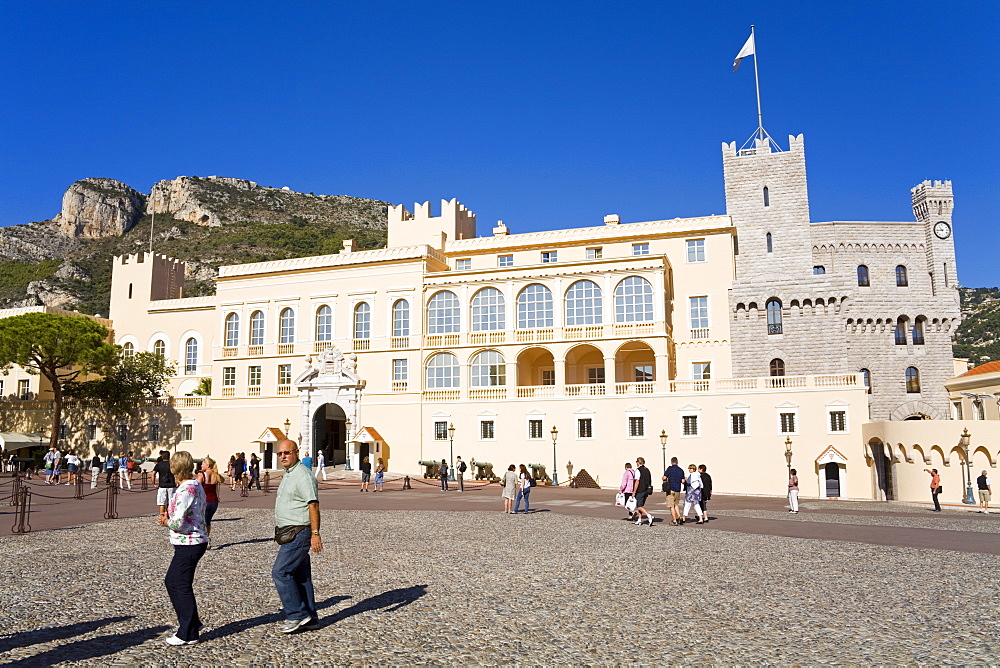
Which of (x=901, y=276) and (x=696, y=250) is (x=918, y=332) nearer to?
(x=901, y=276)

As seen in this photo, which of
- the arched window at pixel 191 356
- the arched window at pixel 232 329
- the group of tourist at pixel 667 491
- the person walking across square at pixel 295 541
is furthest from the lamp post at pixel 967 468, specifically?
the arched window at pixel 191 356

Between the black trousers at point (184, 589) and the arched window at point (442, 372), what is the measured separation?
36376 millimetres

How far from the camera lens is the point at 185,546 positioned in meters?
7.58

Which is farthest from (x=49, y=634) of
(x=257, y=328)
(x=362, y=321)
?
(x=257, y=328)

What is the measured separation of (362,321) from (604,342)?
14468 millimetres

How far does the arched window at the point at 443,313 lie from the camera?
44.5 metres

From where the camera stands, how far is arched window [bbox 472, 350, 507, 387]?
142ft

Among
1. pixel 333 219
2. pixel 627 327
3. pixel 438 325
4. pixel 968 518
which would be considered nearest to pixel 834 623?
pixel 968 518

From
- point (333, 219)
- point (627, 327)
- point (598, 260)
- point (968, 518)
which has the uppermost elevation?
point (333, 219)

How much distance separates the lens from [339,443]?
1938 inches

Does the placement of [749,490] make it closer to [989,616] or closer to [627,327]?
[627,327]

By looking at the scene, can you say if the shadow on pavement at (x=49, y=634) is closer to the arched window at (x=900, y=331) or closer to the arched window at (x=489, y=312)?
the arched window at (x=489, y=312)

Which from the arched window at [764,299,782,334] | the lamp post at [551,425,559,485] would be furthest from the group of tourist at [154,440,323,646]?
the arched window at [764,299,782,334]

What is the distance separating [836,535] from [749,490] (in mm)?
20192
